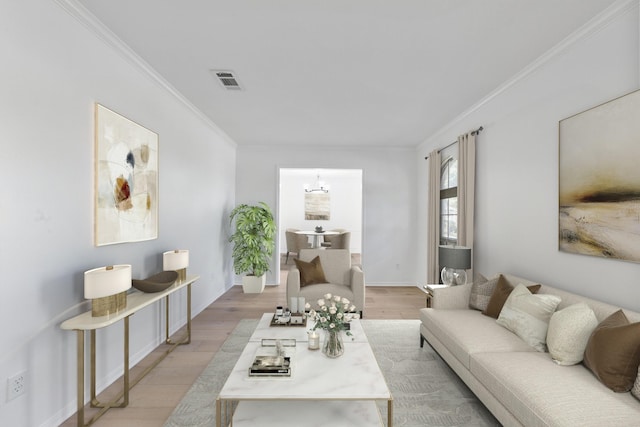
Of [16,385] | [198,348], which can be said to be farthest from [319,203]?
[16,385]

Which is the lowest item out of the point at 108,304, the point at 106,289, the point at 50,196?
the point at 108,304

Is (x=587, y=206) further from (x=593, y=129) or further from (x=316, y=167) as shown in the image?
(x=316, y=167)

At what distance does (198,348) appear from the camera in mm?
3092

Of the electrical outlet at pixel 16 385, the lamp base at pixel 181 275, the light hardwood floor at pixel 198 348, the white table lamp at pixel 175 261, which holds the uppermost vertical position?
the white table lamp at pixel 175 261

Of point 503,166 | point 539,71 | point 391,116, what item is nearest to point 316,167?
point 391,116

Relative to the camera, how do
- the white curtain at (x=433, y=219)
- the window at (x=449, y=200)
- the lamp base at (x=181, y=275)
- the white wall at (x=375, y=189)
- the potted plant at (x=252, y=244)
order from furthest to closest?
the white wall at (x=375, y=189) < the potted plant at (x=252, y=244) < the white curtain at (x=433, y=219) < the window at (x=449, y=200) < the lamp base at (x=181, y=275)

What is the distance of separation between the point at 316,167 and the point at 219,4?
3.89 meters

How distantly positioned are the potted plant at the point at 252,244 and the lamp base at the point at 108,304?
118 inches

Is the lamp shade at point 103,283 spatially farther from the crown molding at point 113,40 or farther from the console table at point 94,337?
the crown molding at point 113,40

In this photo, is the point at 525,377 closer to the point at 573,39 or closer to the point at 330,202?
the point at 573,39

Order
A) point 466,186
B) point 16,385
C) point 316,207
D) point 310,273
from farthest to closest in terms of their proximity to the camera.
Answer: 1. point 316,207
2. point 310,273
3. point 466,186
4. point 16,385

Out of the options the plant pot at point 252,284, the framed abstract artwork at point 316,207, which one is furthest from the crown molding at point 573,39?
the framed abstract artwork at point 316,207

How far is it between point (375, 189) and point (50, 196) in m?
4.87

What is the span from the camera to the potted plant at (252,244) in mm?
5137
